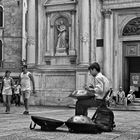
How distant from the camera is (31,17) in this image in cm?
2336

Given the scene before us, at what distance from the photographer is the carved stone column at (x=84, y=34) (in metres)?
21.4

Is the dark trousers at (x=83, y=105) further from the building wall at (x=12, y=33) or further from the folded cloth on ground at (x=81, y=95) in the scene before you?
the building wall at (x=12, y=33)

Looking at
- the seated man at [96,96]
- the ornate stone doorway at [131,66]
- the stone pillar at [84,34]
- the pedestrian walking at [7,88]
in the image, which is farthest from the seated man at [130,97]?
the seated man at [96,96]

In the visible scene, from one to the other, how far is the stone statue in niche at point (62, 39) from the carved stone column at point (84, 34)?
136 centimetres

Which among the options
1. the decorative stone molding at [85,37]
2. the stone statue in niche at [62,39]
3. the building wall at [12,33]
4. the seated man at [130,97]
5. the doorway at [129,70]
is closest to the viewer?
the seated man at [130,97]

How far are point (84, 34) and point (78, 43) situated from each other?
78 centimetres

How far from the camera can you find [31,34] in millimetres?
23266

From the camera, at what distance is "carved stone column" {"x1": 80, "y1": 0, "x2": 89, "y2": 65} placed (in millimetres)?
21406

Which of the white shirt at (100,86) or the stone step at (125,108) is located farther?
the stone step at (125,108)

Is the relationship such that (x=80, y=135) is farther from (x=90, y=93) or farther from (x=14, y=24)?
(x=14, y=24)

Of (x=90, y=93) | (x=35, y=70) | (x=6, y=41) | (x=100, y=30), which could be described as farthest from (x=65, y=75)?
(x=6, y=41)

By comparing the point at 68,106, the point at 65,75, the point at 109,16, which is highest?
the point at 109,16

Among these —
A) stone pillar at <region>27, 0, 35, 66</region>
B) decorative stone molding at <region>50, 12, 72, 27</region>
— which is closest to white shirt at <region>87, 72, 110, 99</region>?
decorative stone molding at <region>50, 12, 72, 27</region>

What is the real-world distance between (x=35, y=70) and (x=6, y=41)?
52.9 feet
